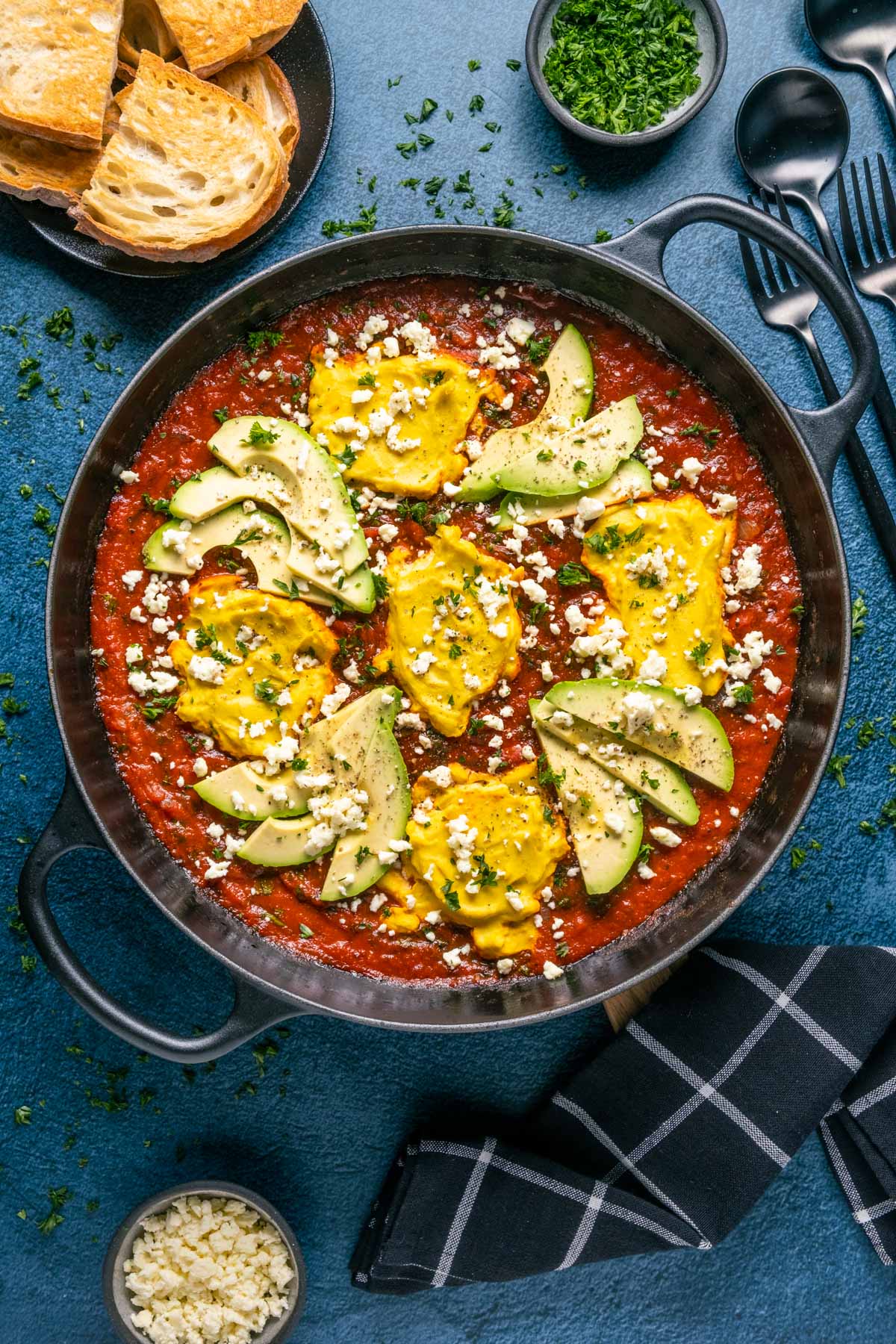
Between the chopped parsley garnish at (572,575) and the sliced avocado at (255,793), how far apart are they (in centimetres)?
101

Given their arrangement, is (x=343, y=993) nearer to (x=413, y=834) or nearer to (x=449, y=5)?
(x=413, y=834)

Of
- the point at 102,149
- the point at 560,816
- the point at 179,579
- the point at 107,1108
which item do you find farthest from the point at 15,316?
the point at 107,1108

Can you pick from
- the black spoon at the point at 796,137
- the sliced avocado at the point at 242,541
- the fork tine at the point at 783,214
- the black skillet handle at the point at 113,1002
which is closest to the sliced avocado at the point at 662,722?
the sliced avocado at the point at 242,541

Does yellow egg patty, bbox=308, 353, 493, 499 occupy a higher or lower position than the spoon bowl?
lower

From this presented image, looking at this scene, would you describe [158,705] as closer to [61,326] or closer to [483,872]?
[483,872]

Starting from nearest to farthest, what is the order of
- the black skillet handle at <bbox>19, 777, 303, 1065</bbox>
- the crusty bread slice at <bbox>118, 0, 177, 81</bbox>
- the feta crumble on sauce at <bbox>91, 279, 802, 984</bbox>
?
the black skillet handle at <bbox>19, 777, 303, 1065</bbox>
the feta crumble on sauce at <bbox>91, 279, 802, 984</bbox>
the crusty bread slice at <bbox>118, 0, 177, 81</bbox>

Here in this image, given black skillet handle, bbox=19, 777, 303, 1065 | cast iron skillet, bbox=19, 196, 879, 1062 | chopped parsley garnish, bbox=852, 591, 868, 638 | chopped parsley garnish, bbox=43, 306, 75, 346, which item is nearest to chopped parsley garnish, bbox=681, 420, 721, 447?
cast iron skillet, bbox=19, 196, 879, 1062

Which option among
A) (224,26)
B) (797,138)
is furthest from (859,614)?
(224,26)

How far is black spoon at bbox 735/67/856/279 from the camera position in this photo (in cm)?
374

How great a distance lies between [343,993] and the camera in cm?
349

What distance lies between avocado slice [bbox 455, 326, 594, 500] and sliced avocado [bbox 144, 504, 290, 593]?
1.97 ft

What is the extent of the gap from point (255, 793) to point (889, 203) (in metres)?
3.00

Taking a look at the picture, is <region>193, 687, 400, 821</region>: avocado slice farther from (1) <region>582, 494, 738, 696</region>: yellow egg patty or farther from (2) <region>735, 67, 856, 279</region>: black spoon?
(2) <region>735, 67, 856, 279</region>: black spoon

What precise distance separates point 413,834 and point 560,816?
475 millimetres
